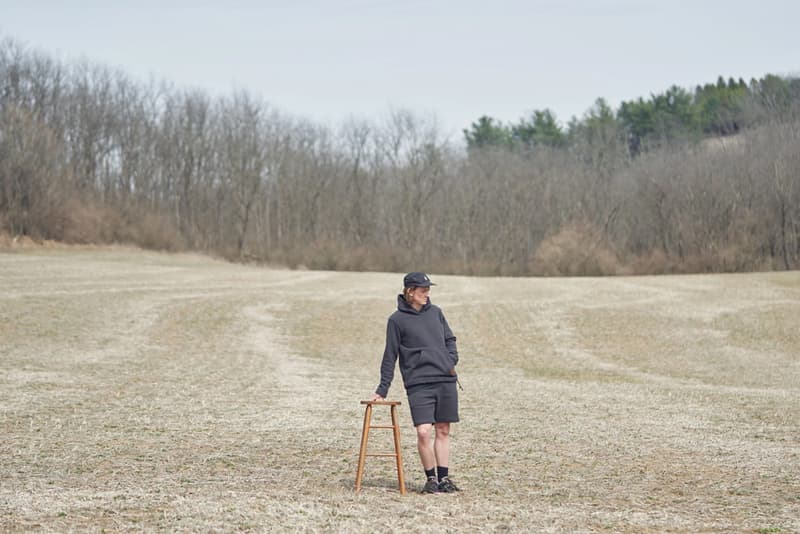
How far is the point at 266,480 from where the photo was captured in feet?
36.2

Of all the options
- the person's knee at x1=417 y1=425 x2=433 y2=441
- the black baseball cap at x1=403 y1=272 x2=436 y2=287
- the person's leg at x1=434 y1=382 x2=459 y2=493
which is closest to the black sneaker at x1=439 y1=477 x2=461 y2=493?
the person's leg at x1=434 y1=382 x2=459 y2=493

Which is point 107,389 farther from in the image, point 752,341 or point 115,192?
point 115,192

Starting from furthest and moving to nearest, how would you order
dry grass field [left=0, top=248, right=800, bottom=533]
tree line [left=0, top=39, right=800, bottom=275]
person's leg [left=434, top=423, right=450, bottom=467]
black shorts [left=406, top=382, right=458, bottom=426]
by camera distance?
tree line [left=0, top=39, right=800, bottom=275]
person's leg [left=434, top=423, right=450, bottom=467]
black shorts [left=406, top=382, right=458, bottom=426]
dry grass field [left=0, top=248, right=800, bottom=533]

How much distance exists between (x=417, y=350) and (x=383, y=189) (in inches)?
3467

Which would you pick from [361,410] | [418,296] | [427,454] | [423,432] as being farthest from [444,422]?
[361,410]

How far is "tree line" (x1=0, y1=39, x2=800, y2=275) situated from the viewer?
7350cm

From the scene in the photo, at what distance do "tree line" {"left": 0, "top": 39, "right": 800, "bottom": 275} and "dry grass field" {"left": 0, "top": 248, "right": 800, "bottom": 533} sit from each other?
89.2 feet

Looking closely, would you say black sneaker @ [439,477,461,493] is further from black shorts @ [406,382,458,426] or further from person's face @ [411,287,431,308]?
person's face @ [411,287,431,308]

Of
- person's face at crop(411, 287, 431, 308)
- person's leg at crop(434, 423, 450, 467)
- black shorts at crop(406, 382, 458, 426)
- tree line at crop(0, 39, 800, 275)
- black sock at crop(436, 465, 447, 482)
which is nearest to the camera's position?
black shorts at crop(406, 382, 458, 426)

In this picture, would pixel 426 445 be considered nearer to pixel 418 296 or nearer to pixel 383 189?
pixel 418 296

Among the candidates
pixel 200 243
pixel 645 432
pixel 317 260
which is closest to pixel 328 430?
pixel 645 432

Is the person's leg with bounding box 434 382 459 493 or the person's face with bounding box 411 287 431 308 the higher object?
the person's face with bounding box 411 287 431 308

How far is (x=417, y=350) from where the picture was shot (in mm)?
9727

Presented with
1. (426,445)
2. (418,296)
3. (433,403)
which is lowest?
(426,445)
